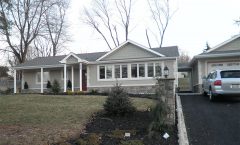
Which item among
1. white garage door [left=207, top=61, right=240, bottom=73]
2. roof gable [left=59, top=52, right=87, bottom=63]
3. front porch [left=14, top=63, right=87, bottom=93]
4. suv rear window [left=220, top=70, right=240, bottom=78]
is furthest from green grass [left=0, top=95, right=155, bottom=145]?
front porch [left=14, top=63, right=87, bottom=93]

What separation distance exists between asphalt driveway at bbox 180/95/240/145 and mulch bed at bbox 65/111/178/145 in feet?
2.29

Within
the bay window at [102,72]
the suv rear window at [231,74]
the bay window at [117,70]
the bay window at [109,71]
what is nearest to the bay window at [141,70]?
the bay window at [117,70]

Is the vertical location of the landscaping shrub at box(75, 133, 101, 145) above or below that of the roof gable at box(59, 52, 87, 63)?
below

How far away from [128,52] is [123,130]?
1613 cm

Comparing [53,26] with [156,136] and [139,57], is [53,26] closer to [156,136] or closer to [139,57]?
[139,57]

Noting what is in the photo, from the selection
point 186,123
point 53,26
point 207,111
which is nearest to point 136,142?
point 186,123

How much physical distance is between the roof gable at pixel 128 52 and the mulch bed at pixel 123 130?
521 inches

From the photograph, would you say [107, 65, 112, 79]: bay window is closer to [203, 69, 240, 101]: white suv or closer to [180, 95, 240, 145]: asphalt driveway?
[203, 69, 240, 101]: white suv

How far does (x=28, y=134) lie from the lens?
8.45m

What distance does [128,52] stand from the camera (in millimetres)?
24500

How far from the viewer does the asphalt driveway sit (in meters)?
7.78

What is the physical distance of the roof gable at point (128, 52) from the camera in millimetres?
24031

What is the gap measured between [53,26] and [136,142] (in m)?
39.8

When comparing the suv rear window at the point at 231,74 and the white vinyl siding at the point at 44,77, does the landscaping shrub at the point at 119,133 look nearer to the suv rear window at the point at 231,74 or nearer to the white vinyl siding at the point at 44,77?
the suv rear window at the point at 231,74
